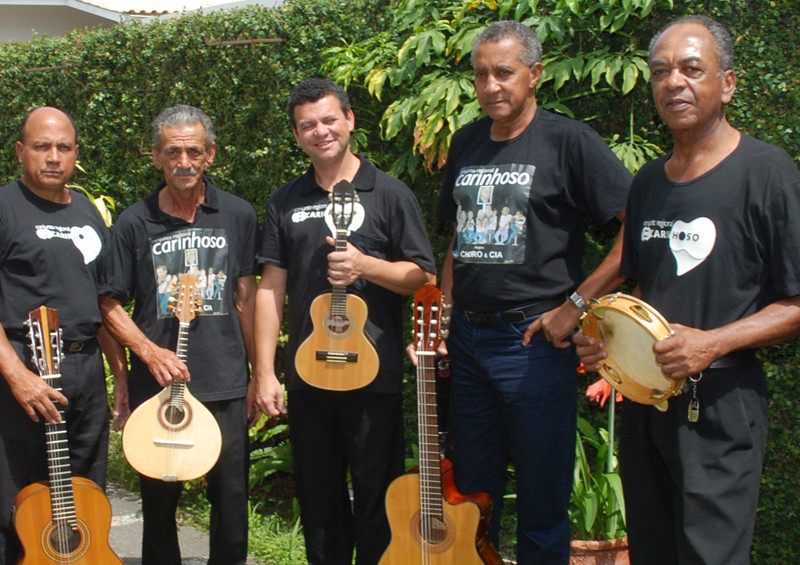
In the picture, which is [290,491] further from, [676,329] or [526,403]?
[676,329]

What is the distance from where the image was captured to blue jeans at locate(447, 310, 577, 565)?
11.8ft

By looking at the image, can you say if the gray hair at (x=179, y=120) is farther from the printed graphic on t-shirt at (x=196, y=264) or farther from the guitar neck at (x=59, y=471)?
the guitar neck at (x=59, y=471)

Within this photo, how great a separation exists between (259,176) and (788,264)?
4303 mm

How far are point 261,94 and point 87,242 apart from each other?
2510 mm

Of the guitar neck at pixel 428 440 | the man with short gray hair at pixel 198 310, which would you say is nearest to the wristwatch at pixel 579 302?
the guitar neck at pixel 428 440

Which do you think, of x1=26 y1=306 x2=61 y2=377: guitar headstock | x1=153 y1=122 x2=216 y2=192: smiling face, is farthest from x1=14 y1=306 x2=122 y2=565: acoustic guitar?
x1=153 y1=122 x2=216 y2=192: smiling face

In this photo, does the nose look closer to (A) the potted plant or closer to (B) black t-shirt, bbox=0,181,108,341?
(A) the potted plant

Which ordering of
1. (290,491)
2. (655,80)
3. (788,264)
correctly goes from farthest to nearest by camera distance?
(290,491)
(655,80)
(788,264)

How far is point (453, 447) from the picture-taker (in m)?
3.94

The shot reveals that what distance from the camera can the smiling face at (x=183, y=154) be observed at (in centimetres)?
405

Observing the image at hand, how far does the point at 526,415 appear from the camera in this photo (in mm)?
3611

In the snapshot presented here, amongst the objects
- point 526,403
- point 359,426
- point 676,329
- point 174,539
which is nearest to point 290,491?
point 174,539

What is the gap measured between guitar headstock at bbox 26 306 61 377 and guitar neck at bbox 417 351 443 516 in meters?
1.60

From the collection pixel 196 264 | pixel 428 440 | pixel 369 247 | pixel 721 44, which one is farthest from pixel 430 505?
pixel 721 44
